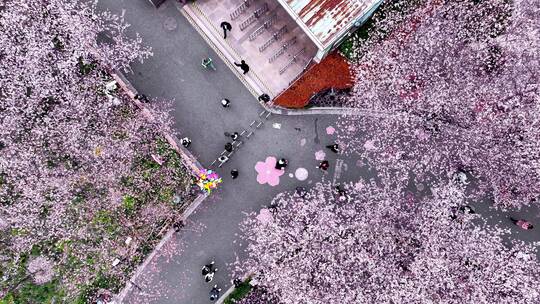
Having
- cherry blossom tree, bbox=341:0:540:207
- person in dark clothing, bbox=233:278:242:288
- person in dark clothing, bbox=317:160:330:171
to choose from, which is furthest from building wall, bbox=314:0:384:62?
person in dark clothing, bbox=233:278:242:288

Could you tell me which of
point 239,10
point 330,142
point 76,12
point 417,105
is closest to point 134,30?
point 76,12

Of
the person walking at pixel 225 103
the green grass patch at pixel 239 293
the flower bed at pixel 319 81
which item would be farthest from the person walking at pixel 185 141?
the green grass patch at pixel 239 293

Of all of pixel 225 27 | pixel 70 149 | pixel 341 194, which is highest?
pixel 70 149

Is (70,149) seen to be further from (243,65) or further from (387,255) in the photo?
(387,255)

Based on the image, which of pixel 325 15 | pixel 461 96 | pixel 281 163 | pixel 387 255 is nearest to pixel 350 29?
pixel 325 15

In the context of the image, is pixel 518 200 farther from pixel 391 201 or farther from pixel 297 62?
pixel 297 62
